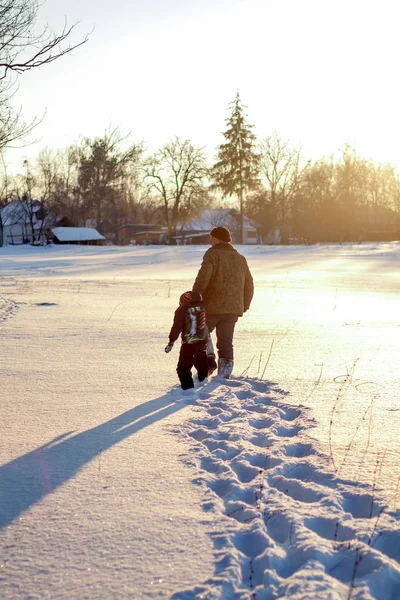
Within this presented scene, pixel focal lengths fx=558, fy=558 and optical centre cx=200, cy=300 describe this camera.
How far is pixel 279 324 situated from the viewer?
9.84 meters

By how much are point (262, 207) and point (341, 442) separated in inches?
2246

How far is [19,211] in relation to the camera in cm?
6469

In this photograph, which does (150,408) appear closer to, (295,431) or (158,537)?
(295,431)

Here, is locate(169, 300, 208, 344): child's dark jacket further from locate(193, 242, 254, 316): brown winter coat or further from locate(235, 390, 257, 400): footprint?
locate(235, 390, 257, 400): footprint

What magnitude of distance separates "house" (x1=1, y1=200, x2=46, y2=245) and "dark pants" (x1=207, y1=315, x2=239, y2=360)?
5563cm

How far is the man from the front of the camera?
5887mm

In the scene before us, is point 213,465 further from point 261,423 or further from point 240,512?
point 261,423

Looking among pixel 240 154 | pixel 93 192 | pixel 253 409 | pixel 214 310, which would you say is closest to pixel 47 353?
pixel 214 310

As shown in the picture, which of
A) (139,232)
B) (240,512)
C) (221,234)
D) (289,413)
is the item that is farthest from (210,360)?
(139,232)

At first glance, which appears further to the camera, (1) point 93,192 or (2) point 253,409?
(1) point 93,192

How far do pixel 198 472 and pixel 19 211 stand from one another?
2588 inches

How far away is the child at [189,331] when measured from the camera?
540cm

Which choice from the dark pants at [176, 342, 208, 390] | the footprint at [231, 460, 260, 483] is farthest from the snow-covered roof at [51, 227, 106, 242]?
the footprint at [231, 460, 260, 483]

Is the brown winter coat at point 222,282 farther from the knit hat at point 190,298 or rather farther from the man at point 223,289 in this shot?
the knit hat at point 190,298
